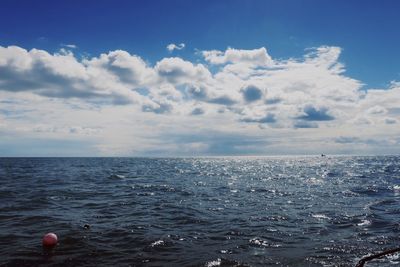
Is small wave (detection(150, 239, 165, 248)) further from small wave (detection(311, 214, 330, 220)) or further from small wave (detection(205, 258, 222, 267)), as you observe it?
small wave (detection(311, 214, 330, 220))

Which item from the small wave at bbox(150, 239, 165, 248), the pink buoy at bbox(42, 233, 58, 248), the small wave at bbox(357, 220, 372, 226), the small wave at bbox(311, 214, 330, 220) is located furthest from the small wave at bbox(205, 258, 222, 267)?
the small wave at bbox(311, 214, 330, 220)

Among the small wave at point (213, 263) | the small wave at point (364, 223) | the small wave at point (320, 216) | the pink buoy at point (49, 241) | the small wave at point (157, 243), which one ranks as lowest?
the small wave at point (213, 263)

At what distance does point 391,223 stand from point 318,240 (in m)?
6.43

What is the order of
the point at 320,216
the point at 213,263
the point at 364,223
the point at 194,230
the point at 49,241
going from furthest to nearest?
1. the point at 320,216
2. the point at 364,223
3. the point at 194,230
4. the point at 49,241
5. the point at 213,263

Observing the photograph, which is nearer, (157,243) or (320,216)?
(157,243)

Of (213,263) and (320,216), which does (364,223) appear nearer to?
(320,216)

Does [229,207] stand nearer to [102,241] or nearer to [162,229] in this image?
[162,229]

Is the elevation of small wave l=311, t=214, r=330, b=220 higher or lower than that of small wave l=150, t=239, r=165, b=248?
higher

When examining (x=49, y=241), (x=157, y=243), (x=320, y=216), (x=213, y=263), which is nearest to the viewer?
(x=213, y=263)

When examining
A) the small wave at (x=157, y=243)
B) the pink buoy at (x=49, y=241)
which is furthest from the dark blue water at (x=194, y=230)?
the pink buoy at (x=49, y=241)

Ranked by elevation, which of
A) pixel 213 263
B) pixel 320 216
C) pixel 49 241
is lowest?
pixel 213 263

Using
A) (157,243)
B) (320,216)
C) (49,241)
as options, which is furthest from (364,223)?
(49,241)

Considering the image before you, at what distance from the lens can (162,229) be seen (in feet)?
63.4

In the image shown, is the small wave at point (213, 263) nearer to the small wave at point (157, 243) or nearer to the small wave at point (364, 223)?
the small wave at point (157, 243)
